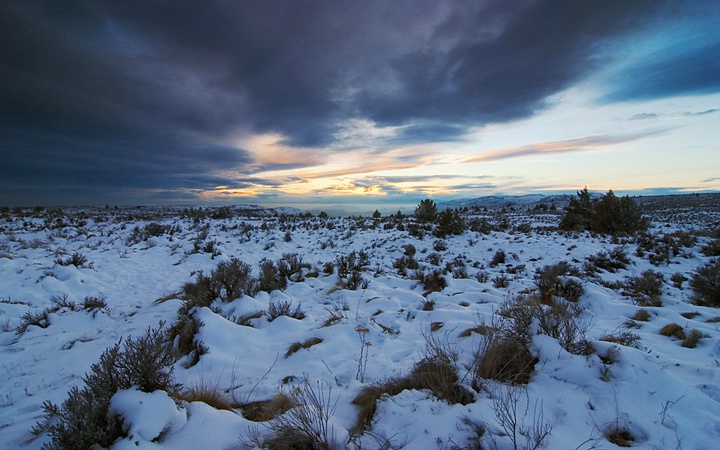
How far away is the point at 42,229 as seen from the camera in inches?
607

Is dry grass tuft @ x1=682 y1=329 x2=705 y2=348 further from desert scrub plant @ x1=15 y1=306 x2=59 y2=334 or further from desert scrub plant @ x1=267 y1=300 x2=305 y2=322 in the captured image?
desert scrub plant @ x1=15 y1=306 x2=59 y2=334

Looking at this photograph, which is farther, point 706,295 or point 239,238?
point 239,238

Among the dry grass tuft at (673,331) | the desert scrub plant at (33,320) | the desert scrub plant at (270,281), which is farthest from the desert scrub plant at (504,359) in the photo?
the desert scrub plant at (33,320)

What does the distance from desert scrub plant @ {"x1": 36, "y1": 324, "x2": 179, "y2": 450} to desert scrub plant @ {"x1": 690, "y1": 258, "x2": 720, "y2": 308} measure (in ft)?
29.1

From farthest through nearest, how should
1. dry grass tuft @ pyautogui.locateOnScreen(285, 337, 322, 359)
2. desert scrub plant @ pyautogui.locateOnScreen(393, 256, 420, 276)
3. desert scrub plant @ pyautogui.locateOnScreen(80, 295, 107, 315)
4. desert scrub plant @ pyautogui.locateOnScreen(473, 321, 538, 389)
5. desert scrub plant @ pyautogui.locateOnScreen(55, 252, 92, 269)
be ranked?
desert scrub plant @ pyautogui.locateOnScreen(393, 256, 420, 276) → desert scrub plant @ pyautogui.locateOnScreen(55, 252, 92, 269) → desert scrub plant @ pyautogui.locateOnScreen(80, 295, 107, 315) → dry grass tuft @ pyautogui.locateOnScreen(285, 337, 322, 359) → desert scrub plant @ pyautogui.locateOnScreen(473, 321, 538, 389)

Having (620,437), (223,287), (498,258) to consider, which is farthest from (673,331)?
(223,287)

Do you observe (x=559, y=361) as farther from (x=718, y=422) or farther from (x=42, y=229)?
(x=42, y=229)

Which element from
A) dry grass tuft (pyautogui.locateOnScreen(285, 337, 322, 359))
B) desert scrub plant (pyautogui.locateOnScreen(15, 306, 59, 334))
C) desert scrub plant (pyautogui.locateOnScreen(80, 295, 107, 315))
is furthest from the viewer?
desert scrub plant (pyautogui.locateOnScreen(80, 295, 107, 315))

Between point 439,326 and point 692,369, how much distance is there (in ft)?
8.54

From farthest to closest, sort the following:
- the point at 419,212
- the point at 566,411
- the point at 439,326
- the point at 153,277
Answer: the point at 419,212 → the point at 153,277 → the point at 439,326 → the point at 566,411

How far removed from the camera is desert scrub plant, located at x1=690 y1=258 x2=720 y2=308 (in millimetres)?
5779

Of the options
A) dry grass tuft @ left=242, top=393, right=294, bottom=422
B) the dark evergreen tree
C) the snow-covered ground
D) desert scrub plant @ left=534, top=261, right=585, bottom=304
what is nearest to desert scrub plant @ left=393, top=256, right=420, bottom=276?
the snow-covered ground

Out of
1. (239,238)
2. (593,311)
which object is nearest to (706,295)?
(593,311)

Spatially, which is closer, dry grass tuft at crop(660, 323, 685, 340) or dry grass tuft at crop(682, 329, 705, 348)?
dry grass tuft at crop(682, 329, 705, 348)
